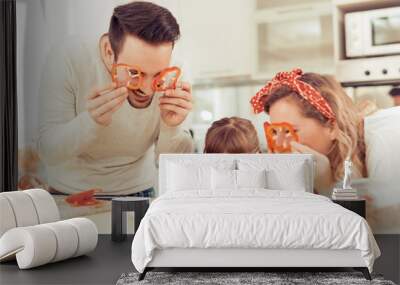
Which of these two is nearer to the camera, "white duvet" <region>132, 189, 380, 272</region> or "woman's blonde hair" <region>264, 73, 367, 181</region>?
"white duvet" <region>132, 189, 380, 272</region>

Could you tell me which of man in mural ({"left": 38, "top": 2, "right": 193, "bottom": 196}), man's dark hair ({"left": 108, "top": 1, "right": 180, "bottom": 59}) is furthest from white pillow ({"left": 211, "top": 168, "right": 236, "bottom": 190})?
man's dark hair ({"left": 108, "top": 1, "right": 180, "bottom": 59})

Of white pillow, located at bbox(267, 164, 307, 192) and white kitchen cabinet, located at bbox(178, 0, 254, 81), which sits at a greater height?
white kitchen cabinet, located at bbox(178, 0, 254, 81)

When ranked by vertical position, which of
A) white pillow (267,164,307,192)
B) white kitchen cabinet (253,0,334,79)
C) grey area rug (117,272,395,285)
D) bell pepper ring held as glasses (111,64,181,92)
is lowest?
grey area rug (117,272,395,285)

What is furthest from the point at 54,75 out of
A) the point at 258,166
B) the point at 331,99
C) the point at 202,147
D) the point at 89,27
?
the point at 331,99

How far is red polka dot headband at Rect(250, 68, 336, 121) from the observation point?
6.93 m

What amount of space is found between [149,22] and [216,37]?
2.55 feet

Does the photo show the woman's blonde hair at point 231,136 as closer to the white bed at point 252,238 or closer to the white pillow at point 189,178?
the white pillow at point 189,178

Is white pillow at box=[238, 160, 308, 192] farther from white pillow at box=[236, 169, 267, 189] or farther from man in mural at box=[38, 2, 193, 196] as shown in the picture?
man in mural at box=[38, 2, 193, 196]

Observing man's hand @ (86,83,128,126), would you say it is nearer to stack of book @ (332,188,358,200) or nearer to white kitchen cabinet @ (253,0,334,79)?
white kitchen cabinet @ (253,0,334,79)

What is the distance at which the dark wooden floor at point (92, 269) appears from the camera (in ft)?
15.3

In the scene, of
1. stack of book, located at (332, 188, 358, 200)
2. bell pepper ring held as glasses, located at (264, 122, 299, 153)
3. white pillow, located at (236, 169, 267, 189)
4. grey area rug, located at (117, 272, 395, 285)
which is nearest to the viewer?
grey area rug, located at (117, 272, 395, 285)

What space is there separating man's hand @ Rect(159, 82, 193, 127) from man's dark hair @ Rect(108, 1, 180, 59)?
56cm

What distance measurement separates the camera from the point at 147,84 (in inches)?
280

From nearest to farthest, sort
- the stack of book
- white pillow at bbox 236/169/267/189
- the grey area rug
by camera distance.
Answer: the grey area rug < white pillow at bbox 236/169/267/189 < the stack of book
